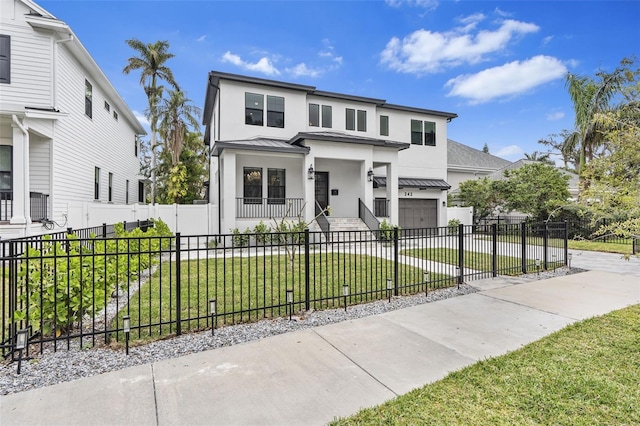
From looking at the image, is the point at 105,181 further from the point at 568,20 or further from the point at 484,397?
the point at 568,20


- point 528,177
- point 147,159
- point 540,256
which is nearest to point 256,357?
point 540,256

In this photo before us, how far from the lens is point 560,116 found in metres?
27.5

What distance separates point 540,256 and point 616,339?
6395 millimetres

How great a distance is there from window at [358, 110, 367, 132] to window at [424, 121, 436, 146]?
4.59m

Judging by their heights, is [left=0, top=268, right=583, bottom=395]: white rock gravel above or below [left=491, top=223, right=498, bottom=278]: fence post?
below

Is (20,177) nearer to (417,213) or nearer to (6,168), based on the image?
(6,168)

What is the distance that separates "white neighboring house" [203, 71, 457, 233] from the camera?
1463 centimetres

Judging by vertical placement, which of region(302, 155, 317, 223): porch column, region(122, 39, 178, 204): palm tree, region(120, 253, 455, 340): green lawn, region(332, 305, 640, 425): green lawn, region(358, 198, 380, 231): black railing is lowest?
region(332, 305, 640, 425): green lawn

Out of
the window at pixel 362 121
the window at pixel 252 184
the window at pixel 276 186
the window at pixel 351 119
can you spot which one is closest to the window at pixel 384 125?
the window at pixel 362 121

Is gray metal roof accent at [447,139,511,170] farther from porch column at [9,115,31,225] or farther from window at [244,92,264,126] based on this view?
porch column at [9,115,31,225]

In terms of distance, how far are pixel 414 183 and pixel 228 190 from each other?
1099 centimetres

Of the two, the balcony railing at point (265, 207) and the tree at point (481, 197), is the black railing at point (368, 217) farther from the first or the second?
the tree at point (481, 197)

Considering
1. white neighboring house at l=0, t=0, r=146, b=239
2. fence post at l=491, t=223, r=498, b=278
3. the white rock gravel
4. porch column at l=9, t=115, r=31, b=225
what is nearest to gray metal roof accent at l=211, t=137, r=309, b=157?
white neighboring house at l=0, t=0, r=146, b=239

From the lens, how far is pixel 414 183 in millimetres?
19281
